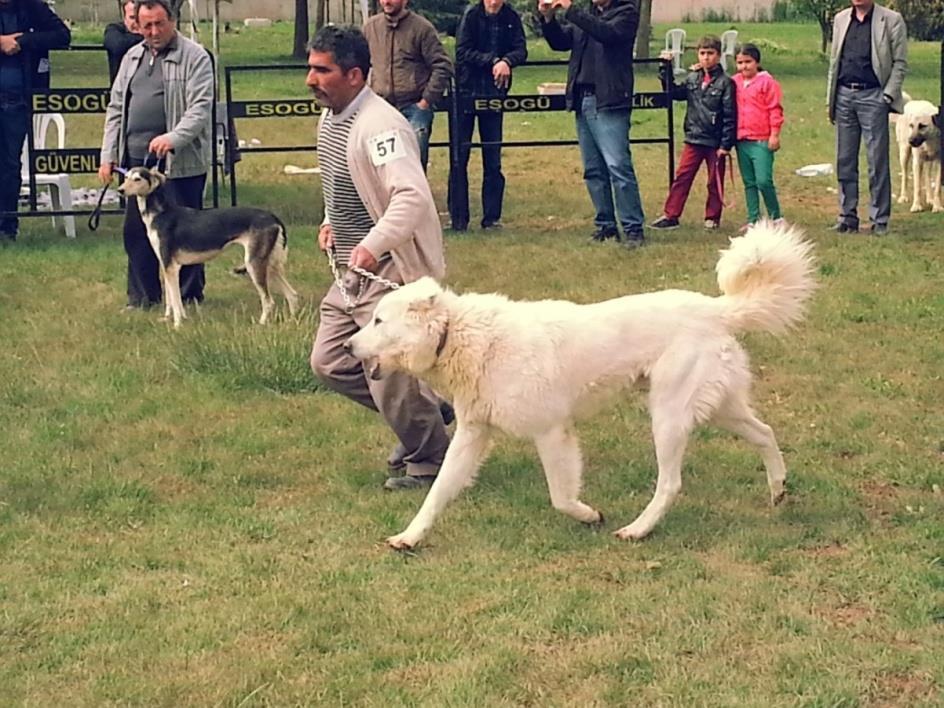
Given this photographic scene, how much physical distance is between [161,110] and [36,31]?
3671 mm

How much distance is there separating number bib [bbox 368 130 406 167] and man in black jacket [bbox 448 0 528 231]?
23.6ft

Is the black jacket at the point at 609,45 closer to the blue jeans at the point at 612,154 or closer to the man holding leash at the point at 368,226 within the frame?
the blue jeans at the point at 612,154

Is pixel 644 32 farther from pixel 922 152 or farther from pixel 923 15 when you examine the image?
pixel 922 152

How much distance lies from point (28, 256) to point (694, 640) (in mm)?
8653

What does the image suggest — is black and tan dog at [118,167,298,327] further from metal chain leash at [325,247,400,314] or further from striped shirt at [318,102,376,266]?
striped shirt at [318,102,376,266]

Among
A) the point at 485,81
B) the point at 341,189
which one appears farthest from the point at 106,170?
the point at 485,81

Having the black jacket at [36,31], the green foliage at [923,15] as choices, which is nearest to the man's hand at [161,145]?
the black jacket at [36,31]

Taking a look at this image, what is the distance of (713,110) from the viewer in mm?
12703

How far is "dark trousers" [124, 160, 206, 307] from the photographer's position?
9828 millimetres

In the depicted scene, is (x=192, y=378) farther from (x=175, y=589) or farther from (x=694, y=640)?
(x=694, y=640)

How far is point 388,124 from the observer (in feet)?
19.1

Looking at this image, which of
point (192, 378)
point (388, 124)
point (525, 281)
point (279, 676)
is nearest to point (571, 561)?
point (279, 676)

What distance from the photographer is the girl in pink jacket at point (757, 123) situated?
12.6m

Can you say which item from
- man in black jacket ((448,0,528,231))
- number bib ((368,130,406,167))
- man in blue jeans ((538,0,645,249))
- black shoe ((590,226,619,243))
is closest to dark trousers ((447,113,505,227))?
man in black jacket ((448,0,528,231))
